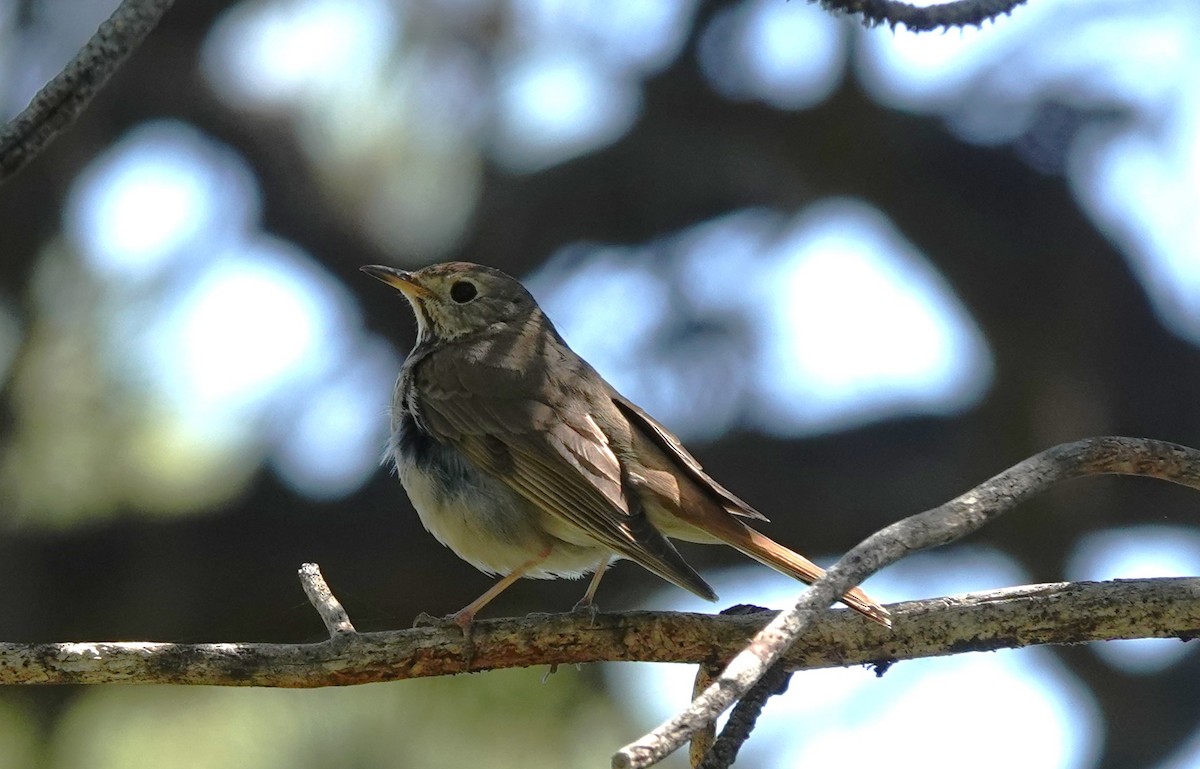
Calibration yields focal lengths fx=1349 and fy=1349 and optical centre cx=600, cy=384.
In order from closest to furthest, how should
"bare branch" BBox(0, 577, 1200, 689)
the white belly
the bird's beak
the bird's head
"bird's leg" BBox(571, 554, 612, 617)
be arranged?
"bare branch" BBox(0, 577, 1200, 689) < "bird's leg" BBox(571, 554, 612, 617) < the white belly < the bird's beak < the bird's head

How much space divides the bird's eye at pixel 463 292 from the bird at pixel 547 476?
36 cm

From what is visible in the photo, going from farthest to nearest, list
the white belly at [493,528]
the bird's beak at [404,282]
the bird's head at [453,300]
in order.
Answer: the bird's head at [453,300], the bird's beak at [404,282], the white belly at [493,528]

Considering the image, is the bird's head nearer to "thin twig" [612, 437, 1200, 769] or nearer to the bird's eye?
the bird's eye

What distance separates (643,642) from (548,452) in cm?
108

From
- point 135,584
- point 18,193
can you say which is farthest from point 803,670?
point 18,193

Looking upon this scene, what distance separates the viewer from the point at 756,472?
7426 millimetres

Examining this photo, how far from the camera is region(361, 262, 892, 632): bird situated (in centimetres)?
432

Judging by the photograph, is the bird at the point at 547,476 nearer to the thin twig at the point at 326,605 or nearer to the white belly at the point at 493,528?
the white belly at the point at 493,528

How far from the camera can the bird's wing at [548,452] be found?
4.23 metres

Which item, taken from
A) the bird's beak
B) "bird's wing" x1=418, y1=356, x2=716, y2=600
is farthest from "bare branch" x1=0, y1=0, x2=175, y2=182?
the bird's beak

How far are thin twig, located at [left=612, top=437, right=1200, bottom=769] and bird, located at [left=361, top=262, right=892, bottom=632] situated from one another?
0.93 meters

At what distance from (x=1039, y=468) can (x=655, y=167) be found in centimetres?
526

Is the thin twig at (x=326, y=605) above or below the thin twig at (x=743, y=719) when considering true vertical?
below

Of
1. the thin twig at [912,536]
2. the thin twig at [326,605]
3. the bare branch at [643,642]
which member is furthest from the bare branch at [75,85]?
the thin twig at [912,536]
